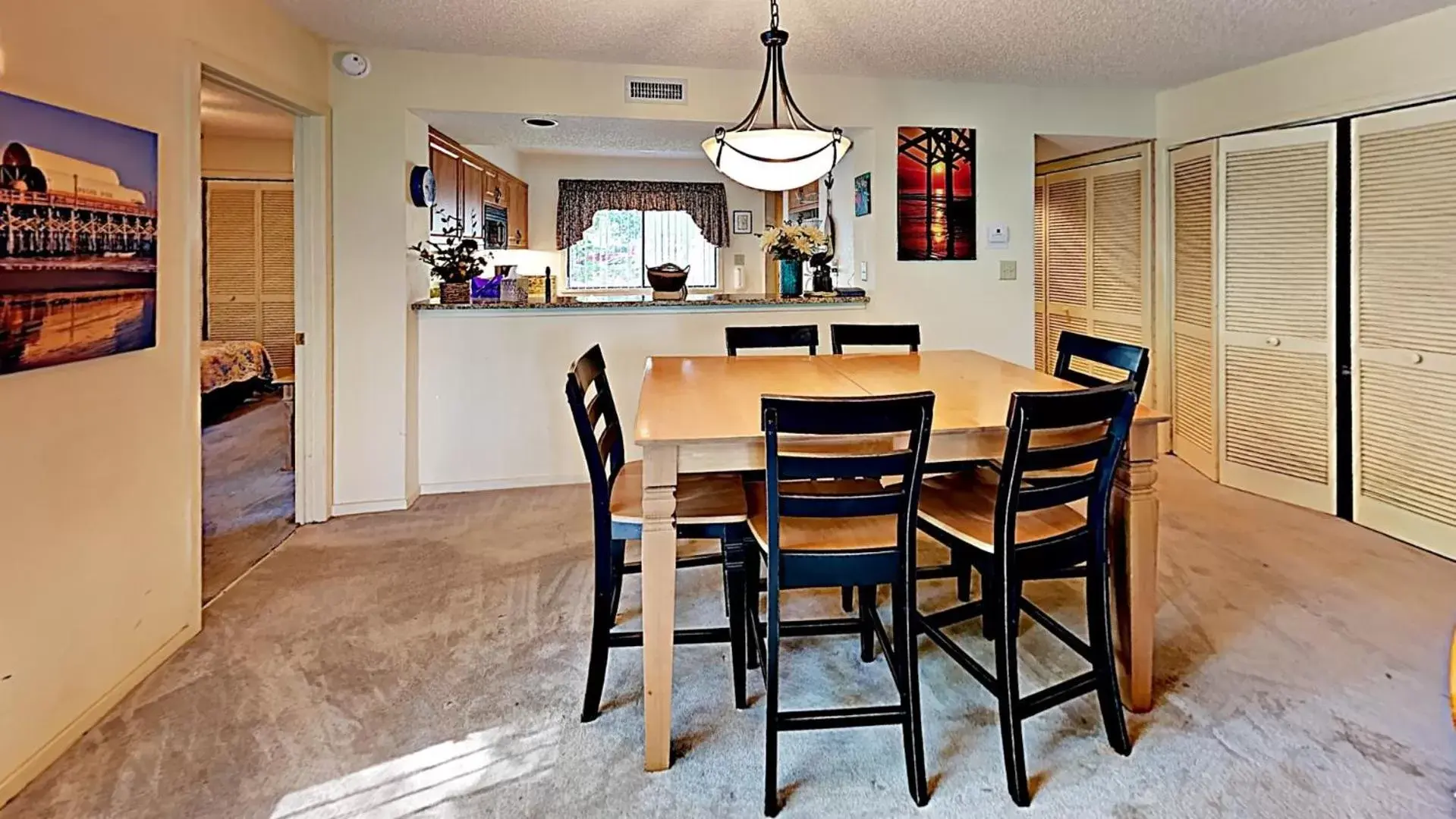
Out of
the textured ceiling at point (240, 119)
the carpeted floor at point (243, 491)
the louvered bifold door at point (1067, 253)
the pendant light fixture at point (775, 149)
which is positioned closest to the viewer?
the pendant light fixture at point (775, 149)

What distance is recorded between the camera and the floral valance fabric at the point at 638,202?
7.45 m

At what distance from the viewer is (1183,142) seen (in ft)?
15.2

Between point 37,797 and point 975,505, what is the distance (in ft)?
A: 7.69

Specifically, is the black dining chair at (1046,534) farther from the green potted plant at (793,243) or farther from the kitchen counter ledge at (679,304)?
the kitchen counter ledge at (679,304)

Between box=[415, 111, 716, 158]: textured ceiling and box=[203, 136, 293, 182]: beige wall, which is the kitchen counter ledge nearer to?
box=[415, 111, 716, 158]: textured ceiling

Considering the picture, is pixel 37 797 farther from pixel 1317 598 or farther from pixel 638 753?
pixel 1317 598

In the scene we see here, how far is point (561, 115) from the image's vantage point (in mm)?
4078

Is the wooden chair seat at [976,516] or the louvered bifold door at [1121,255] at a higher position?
the louvered bifold door at [1121,255]

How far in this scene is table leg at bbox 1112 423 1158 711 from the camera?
2.03m

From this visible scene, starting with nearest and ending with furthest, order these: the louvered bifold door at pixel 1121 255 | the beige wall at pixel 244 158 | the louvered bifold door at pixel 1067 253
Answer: the louvered bifold door at pixel 1121 255, the louvered bifold door at pixel 1067 253, the beige wall at pixel 244 158

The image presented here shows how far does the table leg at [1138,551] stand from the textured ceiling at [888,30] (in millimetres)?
2114

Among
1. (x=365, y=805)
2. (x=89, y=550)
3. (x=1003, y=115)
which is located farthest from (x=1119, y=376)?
(x=89, y=550)

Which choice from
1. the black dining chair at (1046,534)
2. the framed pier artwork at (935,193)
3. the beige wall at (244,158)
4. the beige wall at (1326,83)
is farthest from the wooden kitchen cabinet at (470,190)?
the beige wall at (1326,83)

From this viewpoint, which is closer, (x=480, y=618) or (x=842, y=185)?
(x=480, y=618)
